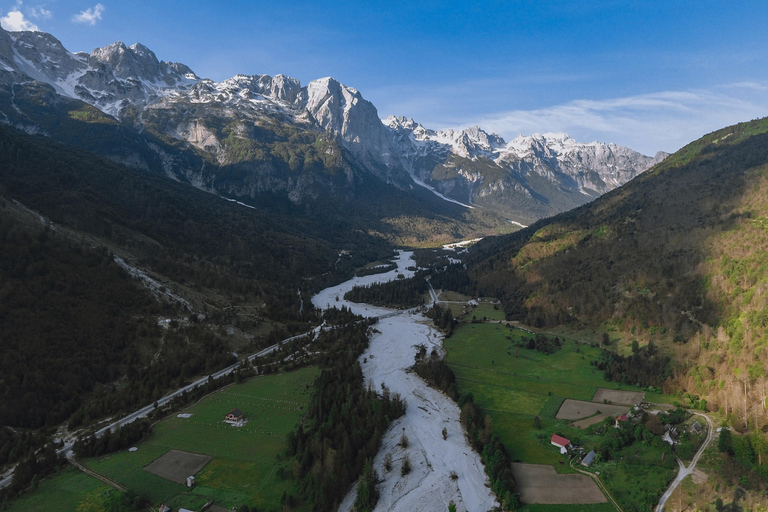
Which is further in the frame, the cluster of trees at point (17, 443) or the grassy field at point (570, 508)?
the cluster of trees at point (17, 443)

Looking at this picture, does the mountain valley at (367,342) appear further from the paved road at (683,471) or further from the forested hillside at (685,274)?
the paved road at (683,471)

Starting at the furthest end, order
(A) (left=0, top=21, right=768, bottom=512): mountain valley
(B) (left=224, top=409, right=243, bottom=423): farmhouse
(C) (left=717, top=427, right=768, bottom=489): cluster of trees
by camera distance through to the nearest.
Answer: (B) (left=224, top=409, right=243, bottom=423): farmhouse, (A) (left=0, top=21, right=768, bottom=512): mountain valley, (C) (left=717, top=427, right=768, bottom=489): cluster of trees

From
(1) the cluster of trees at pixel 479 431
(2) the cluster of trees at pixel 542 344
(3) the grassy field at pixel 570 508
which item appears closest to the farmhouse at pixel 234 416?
(1) the cluster of trees at pixel 479 431

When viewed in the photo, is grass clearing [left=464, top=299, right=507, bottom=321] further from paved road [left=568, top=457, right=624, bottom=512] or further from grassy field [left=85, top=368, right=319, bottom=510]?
paved road [left=568, top=457, right=624, bottom=512]

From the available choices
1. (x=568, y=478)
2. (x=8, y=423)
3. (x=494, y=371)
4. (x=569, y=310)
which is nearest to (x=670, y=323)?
(x=569, y=310)

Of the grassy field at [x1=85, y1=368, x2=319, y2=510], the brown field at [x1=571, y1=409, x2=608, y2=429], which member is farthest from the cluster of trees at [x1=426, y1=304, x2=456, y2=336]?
the brown field at [x1=571, y1=409, x2=608, y2=429]

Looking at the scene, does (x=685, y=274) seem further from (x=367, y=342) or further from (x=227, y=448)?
(x=227, y=448)
